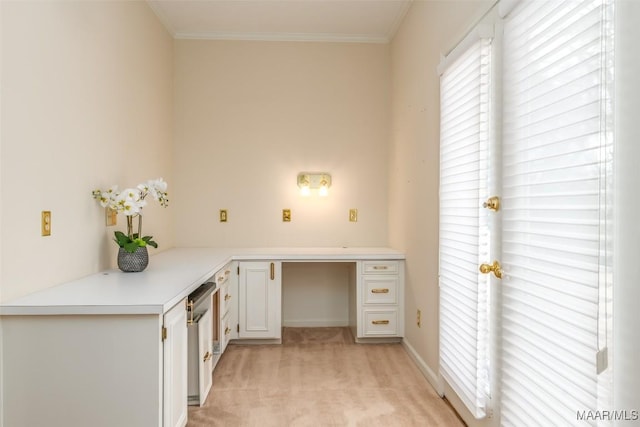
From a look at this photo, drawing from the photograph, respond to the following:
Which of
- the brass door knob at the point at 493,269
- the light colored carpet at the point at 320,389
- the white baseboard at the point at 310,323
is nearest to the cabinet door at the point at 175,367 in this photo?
the light colored carpet at the point at 320,389

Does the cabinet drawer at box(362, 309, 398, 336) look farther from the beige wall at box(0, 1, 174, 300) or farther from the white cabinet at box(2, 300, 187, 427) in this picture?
the white cabinet at box(2, 300, 187, 427)

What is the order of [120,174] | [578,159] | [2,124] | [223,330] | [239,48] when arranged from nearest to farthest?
[578,159]
[2,124]
[120,174]
[223,330]
[239,48]

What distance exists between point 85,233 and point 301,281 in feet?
7.41

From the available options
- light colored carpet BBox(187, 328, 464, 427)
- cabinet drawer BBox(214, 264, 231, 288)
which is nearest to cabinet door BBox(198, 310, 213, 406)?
light colored carpet BBox(187, 328, 464, 427)

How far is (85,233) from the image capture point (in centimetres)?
240

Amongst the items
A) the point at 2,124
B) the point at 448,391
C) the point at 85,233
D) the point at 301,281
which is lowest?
the point at 448,391

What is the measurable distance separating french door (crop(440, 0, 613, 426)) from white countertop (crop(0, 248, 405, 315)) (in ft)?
4.60

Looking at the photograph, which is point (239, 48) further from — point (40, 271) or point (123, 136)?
point (40, 271)

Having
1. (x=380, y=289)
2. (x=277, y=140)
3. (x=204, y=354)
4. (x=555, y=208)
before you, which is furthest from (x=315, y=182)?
(x=555, y=208)

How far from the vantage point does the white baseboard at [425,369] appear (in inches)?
104

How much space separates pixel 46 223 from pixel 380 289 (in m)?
2.50

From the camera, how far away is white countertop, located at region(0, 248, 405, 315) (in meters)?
1.63

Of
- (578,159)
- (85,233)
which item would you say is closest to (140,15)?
(85,233)

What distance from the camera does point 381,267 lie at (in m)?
3.63
